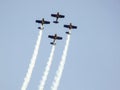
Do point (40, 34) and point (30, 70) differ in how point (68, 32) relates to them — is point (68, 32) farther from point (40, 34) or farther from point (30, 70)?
point (30, 70)

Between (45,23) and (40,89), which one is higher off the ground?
(45,23)

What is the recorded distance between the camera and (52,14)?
4766 inches

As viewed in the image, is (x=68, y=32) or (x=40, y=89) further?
(x=68, y=32)

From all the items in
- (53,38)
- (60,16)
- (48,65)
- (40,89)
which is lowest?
(40,89)

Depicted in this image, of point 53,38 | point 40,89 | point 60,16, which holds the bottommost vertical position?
point 40,89

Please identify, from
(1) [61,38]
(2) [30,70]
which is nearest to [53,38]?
(1) [61,38]

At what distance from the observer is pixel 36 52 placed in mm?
118062

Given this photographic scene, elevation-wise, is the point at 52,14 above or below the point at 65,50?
above

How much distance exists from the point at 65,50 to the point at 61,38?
18.6 ft

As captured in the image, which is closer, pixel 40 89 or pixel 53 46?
pixel 40 89

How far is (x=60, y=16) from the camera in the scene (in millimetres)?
120312

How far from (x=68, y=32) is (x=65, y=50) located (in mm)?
5812

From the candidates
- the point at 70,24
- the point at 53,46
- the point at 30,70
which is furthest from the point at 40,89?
the point at 70,24

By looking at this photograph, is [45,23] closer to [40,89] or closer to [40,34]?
[40,34]
